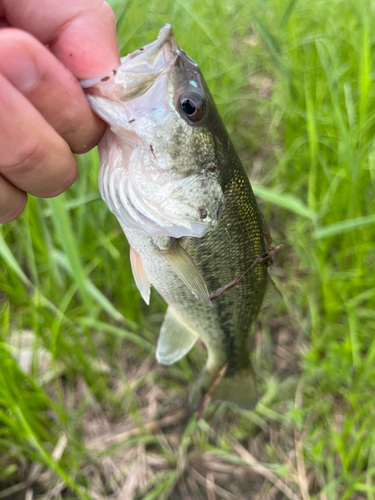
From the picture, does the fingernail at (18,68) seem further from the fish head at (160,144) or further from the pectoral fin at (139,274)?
the pectoral fin at (139,274)

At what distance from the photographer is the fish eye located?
88 centimetres

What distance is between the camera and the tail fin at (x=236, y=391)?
141 cm

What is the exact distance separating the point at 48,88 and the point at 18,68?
0.07 metres

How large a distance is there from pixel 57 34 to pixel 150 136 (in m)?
0.30

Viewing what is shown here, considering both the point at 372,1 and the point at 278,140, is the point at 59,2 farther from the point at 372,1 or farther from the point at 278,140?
the point at 372,1

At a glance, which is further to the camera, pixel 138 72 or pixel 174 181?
pixel 174 181

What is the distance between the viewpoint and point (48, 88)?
68 cm

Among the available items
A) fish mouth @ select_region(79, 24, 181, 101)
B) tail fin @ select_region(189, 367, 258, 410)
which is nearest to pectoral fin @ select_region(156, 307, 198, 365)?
tail fin @ select_region(189, 367, 258, 410)

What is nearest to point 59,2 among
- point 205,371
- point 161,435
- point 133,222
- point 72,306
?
point 133,222

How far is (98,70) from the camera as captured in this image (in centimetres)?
77

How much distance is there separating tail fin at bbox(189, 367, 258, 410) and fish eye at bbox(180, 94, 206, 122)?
1014 millimetres

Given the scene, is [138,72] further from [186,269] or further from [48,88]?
[186,269]

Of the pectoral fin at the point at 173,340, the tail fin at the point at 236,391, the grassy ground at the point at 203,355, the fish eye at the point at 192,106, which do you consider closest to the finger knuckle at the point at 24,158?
the fish eye at the point at 192,106

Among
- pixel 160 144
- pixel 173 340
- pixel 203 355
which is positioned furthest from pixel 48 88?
pixel 203 355
